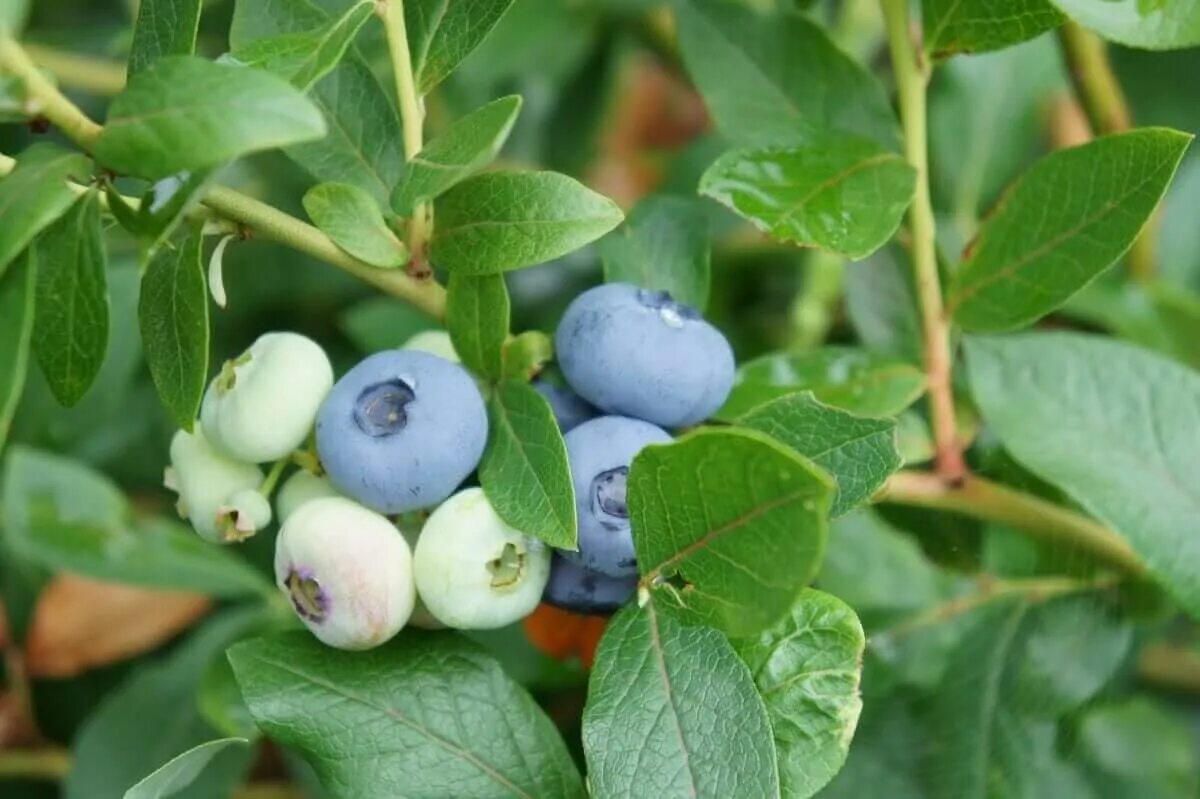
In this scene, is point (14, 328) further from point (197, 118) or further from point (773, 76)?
point (773, 76)

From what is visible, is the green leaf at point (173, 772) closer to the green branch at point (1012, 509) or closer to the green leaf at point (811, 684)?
the green leaf at point (811, 684)

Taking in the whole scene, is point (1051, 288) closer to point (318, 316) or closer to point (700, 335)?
point (700, 335)

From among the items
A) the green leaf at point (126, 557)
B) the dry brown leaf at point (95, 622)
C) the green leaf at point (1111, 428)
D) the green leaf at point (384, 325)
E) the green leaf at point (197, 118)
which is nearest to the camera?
the green leaf at point (197, 118)

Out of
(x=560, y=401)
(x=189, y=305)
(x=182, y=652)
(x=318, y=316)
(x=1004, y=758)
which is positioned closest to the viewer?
(x=189, y=305)

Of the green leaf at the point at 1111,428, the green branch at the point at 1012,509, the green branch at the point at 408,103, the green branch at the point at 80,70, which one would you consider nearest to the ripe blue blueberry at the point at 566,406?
the green branch at the point at 408,103

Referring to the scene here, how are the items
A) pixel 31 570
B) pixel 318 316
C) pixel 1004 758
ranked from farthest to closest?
pixel 318 316, pixel 31 570, pixel 1004 758

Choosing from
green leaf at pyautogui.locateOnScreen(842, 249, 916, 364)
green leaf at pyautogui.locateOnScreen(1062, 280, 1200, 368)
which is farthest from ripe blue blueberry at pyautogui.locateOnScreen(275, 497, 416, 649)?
green leaf at pyautogui.locateOnScreen(1062, 280, 1200, 368)

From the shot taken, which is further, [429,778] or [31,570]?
[31,570]

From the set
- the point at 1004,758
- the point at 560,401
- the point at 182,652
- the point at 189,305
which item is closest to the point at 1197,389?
the point at 1004,758
